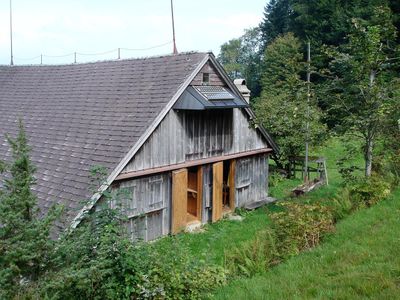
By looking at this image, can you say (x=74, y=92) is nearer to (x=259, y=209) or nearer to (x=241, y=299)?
(x=259, y=209)

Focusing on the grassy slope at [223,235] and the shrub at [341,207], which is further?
the grassy slope at [223,235]

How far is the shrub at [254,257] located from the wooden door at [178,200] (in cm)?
417

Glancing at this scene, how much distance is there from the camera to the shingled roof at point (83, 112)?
418 inches

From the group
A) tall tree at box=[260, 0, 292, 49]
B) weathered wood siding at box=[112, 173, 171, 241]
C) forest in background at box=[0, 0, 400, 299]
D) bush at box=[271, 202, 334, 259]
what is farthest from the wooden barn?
tall tree at box=[260, 0, 292, 49]

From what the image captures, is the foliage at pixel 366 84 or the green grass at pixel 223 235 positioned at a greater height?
the foliage at pixel 366 84

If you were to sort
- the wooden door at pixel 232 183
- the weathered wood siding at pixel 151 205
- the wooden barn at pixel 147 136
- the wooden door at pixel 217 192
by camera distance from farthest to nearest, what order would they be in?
the wooden door at pixel 232 183 < the wooden door at pixel 217 192 < the weathered wood siding at pixel 151 205 < the wooden barn at pixel 147 136

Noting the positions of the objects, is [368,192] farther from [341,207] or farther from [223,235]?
[223,235]

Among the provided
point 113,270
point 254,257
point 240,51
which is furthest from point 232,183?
point 240,51

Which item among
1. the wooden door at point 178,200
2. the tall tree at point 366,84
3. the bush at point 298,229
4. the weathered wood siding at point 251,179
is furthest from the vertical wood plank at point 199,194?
the bush at point 298,229

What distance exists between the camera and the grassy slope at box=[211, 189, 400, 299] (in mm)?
5895

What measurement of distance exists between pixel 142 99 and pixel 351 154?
629 centimetres

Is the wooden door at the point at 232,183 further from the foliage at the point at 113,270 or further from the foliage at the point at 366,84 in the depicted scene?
the foliage at the point at 113,270

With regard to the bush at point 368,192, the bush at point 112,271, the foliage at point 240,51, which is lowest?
the bush at point 112,271

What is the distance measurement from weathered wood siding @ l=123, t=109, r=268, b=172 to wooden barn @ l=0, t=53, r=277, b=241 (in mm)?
31
